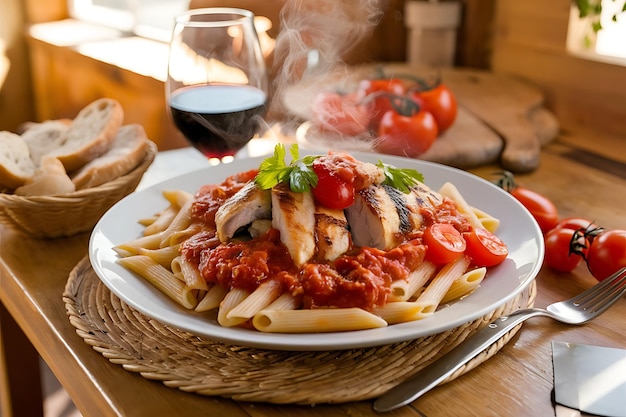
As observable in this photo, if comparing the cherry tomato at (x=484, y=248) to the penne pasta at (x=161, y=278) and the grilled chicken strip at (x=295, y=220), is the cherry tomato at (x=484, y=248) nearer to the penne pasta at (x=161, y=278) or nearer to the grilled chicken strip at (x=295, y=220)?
the grilled chicken strip at (x=295, y=220)

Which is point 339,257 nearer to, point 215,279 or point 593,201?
point 215,279

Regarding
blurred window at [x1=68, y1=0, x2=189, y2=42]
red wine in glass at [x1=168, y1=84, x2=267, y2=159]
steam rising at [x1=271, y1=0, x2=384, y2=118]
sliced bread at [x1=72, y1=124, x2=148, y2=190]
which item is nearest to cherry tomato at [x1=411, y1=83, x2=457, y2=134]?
steam rising at [x1=271, y1=0, x2=384, y2=118]

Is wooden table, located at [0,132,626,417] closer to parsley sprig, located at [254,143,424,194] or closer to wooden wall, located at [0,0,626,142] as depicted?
parsley sprig, located at [254,143,424,194]

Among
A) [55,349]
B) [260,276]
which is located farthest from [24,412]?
[260,276]

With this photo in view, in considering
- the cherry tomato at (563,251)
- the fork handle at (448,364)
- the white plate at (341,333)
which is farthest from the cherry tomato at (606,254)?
the fork handle at (448,364)

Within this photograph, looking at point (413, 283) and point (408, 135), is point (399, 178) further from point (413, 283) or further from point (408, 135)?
point (408, 135)

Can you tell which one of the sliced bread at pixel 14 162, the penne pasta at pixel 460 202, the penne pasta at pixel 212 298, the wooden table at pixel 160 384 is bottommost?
the wooden table at pixel 160 384
